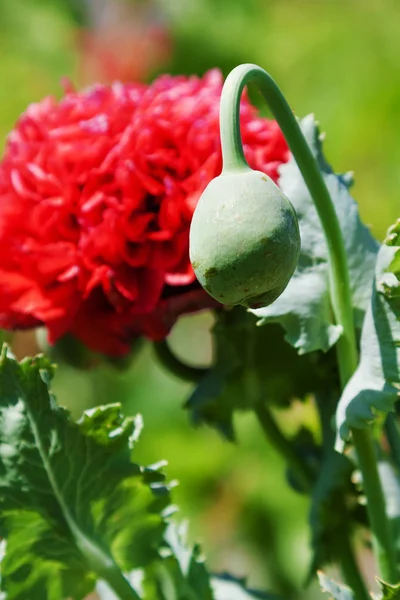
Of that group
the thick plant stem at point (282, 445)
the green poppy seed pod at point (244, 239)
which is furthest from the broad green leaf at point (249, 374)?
the green poppy seed pod at point (244, 239)

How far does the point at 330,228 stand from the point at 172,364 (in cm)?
22

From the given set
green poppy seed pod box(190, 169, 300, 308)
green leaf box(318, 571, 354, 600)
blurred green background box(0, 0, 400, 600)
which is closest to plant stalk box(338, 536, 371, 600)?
green leaf box(318, 571, 354, 600)

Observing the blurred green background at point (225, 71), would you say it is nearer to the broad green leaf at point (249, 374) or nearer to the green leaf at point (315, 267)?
the broad green leaf at point (249, 374)

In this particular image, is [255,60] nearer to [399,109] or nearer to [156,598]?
[399,109]

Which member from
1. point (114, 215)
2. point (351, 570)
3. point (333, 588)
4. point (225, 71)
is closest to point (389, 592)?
point (333, 588)

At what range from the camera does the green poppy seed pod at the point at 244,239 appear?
0.39 meters

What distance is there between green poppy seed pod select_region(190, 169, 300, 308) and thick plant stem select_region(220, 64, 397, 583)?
0.02 m

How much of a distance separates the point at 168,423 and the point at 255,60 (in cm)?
98

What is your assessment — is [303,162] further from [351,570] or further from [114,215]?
[351,570]

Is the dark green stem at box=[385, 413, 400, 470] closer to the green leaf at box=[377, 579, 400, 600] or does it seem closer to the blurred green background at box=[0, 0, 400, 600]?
the green leaf at box=[377, 579, 400, 600]

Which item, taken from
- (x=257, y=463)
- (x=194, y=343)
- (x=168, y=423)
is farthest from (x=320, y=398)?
(x=194, y=343)

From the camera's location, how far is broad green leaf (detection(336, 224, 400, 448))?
1.68 feet

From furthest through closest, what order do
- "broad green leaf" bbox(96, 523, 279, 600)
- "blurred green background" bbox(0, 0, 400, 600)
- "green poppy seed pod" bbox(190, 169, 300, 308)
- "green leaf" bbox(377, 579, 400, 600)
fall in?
"blurred green background" bbox(0, 0, 400, 600) → "broad green leaf" bbox(96, 523, 279, 600) → "green leaf" bbox(377, 579, 400, 600) → "green poppy seed pod" bbox(190, 169, 300, 308)

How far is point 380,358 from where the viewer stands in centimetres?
52
